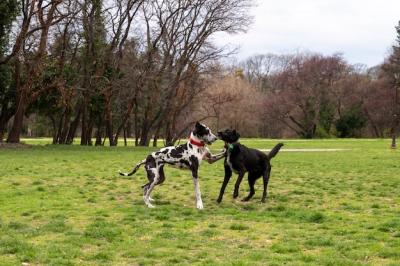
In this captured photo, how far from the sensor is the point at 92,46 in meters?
35.0

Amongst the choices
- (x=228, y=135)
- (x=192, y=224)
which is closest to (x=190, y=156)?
(x=228, y=135)

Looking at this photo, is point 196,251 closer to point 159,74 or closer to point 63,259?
point 63,259

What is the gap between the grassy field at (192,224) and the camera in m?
6.09

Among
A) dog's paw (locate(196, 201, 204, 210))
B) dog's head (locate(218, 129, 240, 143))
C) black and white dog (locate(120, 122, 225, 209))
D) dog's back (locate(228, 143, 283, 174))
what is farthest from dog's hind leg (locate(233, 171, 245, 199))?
dog's paw (locate(196, 201, 204, 210))

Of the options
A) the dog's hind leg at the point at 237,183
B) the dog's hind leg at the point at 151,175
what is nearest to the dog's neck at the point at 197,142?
the dog's hind leg at the point at 151,175

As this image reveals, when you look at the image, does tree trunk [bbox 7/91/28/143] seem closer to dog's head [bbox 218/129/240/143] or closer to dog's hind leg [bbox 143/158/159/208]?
dog's hind leg [bbox 143/158/159/208]

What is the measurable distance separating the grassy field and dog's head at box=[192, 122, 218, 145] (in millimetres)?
1297

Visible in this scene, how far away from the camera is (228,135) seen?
997 centimetres

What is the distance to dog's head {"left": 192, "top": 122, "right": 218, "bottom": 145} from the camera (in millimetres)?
9756

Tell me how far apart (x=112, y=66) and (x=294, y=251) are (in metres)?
32.1

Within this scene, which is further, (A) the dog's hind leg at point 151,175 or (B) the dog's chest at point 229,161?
(B) the dog's chest at point 229,161

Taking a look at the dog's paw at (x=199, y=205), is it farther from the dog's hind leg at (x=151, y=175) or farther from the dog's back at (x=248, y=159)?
the dog's back at (x=248, y=159)

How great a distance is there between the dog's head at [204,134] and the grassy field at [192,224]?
1297 mm

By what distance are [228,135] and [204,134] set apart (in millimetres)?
497
